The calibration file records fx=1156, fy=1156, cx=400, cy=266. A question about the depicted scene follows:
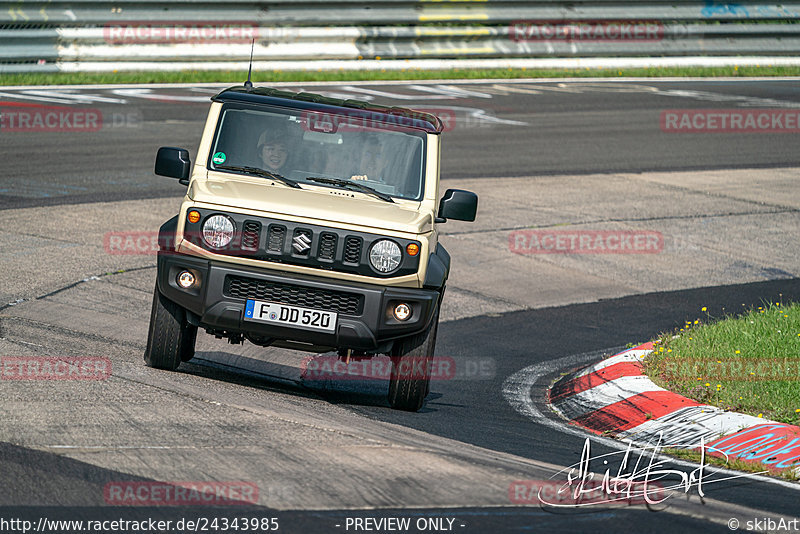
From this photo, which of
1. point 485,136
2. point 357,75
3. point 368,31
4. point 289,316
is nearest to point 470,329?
point 289,316

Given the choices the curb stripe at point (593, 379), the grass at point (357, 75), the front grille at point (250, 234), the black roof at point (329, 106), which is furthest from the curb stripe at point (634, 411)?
the grass at point (357, 75)

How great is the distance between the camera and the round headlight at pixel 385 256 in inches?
277

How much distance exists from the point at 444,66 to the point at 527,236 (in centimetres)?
1207

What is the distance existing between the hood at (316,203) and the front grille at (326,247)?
9 centimetres

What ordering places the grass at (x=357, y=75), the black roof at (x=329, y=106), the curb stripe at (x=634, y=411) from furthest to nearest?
the grass at (x=357, y=75)
the black roof at (x=329, y=106)
the curb stripe at (x=634, y=411)

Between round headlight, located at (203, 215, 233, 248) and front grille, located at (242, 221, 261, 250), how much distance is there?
98mm

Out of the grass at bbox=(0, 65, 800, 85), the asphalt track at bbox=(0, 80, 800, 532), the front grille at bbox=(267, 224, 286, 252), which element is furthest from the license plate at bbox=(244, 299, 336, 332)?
the grass at bbox=(0, 65, 800, 85)

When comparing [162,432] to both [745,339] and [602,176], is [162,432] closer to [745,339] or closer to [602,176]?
[745,339]

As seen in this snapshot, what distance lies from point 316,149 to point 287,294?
1.29m

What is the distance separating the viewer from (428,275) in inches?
284

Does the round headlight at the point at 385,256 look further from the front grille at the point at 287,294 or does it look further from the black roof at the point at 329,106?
the black roof at the point at 329,106

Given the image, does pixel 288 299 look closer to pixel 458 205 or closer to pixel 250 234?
pixel 250 234

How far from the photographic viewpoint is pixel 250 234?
23.0ft

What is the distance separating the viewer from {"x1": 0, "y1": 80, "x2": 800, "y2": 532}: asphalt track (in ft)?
16.6
